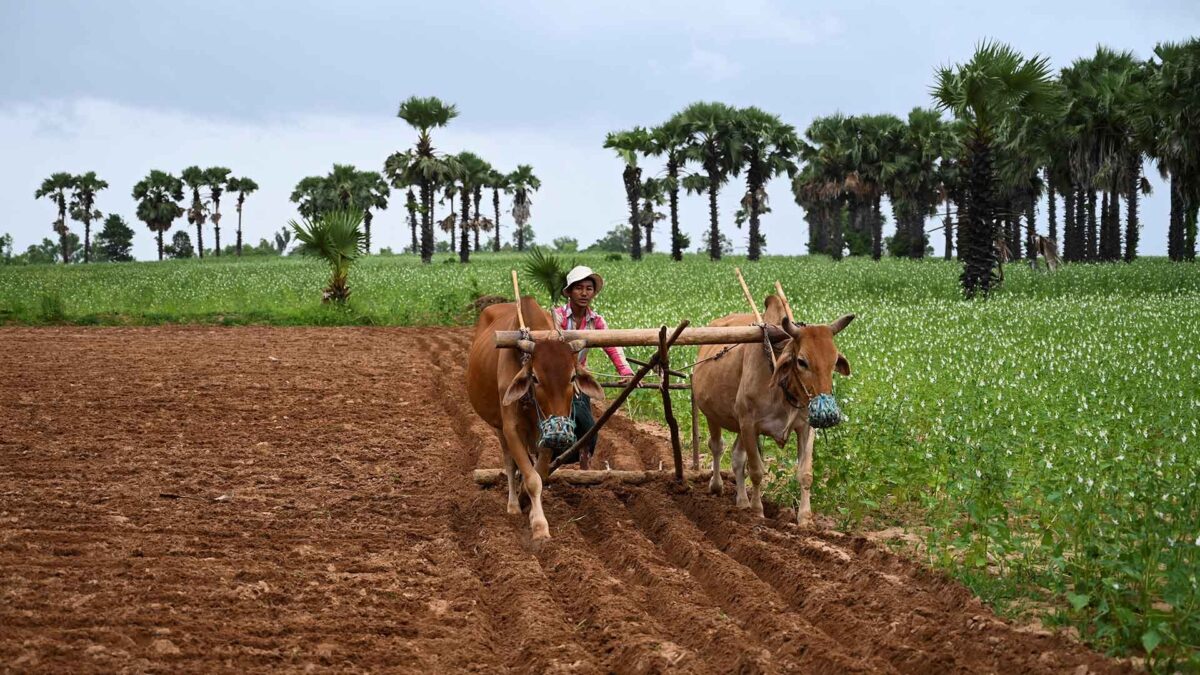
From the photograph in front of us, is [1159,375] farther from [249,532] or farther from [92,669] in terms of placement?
[92,669]

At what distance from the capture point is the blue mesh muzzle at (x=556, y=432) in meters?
8.22

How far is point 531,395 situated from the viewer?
28.9ft

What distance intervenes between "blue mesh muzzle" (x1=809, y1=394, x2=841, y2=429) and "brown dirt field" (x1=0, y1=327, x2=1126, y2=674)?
88cm

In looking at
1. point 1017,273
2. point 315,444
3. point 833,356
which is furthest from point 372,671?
point 1017,273

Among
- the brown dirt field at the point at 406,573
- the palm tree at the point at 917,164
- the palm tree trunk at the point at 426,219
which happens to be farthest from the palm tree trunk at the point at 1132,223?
the brown dirt field at the point at 406,573

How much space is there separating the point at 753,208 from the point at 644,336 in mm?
55854

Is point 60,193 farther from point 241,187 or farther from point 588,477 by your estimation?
point 588,477

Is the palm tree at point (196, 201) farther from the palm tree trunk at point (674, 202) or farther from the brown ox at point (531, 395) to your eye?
the brown ox at point (531, 395)

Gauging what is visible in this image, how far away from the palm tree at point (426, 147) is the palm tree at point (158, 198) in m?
35.6

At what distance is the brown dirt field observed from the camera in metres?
6.18

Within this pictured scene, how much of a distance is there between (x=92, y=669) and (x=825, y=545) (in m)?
4.84

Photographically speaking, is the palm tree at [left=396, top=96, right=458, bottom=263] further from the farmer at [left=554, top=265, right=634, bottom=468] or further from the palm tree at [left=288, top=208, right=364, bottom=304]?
the farmer at [left=554, top=265, right=634, bottom=468]

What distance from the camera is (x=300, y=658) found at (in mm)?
6176

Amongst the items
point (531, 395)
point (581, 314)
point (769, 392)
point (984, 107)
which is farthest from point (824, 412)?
point (984, 107)
